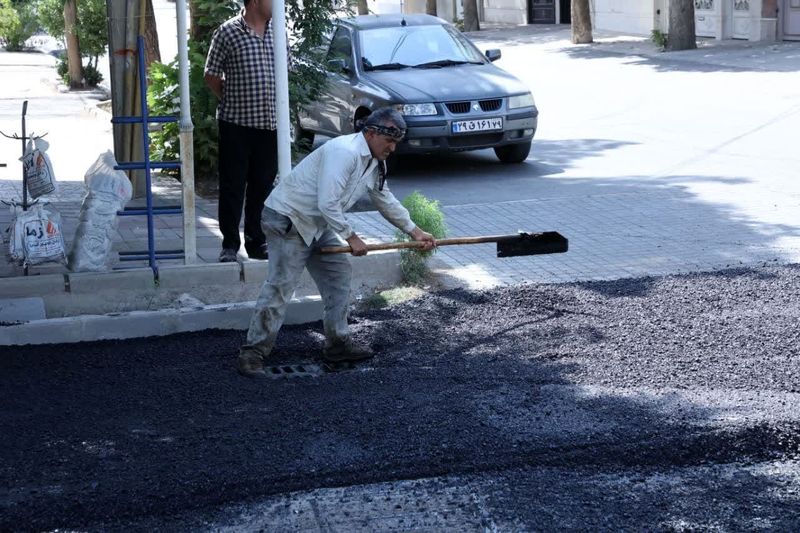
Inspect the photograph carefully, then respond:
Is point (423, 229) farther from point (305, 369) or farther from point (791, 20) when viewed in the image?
point (791, 20)

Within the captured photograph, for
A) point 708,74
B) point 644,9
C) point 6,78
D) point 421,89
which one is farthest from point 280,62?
point 644,9

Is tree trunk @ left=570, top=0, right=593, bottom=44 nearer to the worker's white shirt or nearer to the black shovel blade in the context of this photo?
the black shovel blade

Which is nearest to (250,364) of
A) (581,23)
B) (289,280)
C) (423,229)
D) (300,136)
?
(289,280)

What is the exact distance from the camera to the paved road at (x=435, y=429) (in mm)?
4832

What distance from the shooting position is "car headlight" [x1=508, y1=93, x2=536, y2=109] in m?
13.5

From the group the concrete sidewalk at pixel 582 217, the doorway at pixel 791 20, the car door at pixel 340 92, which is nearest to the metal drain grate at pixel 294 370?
the concrete sidewalk at pixel 582 217

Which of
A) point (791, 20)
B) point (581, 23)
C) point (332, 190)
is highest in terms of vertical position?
point (581, 23)

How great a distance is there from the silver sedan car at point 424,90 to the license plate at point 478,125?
11 mm

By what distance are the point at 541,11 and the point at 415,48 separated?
28.6 metres

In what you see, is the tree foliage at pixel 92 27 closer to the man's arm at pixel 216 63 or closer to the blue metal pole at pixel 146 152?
the man's arm at pixel 216 63

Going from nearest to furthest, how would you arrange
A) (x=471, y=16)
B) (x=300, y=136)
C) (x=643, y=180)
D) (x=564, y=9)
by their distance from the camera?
(x=643, y=180) < (x=300, y=136) < (x=471, y=16) < (x=564, y=9)

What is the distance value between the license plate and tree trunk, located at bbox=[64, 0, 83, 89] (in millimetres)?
15122

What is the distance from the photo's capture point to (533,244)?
7.34 meters

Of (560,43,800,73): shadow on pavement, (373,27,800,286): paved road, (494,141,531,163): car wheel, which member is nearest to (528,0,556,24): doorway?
(560,43,800,73): shadow on pavement
